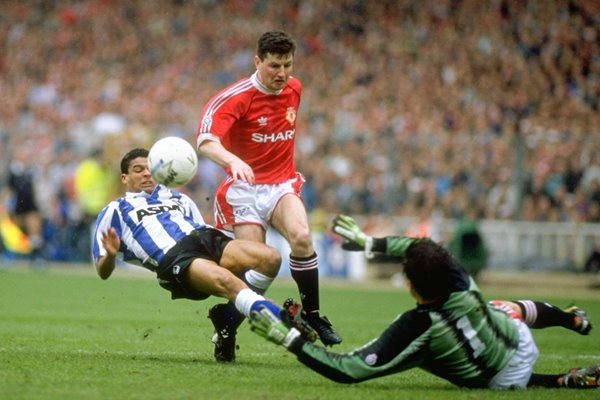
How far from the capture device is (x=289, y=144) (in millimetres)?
9914

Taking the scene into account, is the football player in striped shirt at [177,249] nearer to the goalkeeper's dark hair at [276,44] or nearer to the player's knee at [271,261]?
the player's knee at [271,261]

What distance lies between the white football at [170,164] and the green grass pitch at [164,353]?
1437mm

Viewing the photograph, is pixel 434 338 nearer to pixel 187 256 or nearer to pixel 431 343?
pixel 431 343

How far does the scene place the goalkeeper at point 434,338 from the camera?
23.2 feet

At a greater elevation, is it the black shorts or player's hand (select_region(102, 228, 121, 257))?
player's hand (select_region(102, 228, 121, 257))

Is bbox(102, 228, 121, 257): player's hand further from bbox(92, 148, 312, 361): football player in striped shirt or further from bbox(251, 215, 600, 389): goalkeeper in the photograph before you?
bbox(251, 215, 600, 389): goalkeeper

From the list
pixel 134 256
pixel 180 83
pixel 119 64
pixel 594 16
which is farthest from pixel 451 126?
pixel 134 256

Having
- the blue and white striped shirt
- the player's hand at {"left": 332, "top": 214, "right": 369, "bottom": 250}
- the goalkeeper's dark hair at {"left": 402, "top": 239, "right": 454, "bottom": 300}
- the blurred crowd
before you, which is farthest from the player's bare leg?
the blurred crowd

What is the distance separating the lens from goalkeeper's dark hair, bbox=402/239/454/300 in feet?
22.9

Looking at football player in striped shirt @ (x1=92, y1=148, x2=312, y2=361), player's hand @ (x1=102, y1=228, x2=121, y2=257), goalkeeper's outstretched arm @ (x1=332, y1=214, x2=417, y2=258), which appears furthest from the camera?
football player in striped shirt @ (x1=92, y1=148, x2=312, y2=361)

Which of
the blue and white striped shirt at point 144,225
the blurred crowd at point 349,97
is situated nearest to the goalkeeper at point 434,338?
the blue and white striped shirt at point 144,225

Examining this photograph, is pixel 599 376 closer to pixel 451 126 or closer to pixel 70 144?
pixel 451 126

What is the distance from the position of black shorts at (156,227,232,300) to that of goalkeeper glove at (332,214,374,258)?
1404mm

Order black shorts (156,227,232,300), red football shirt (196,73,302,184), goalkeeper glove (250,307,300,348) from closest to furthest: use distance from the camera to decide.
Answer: goalkeeper glove (250,307,300,348)
black shorts (156,227,232,300)
red football shirt (196,73,302,184)
